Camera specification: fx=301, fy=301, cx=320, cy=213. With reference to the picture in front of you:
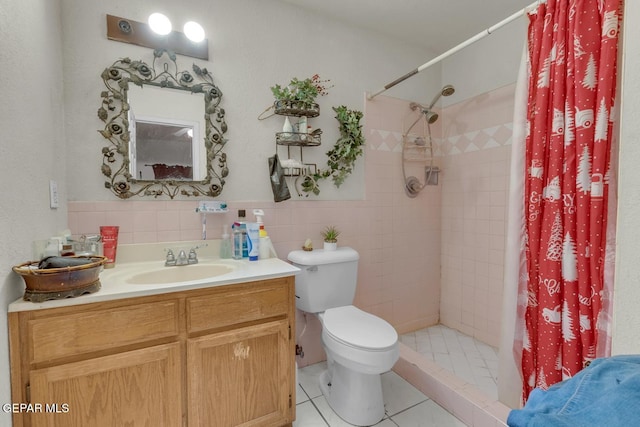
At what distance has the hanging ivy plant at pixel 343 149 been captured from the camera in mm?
2053

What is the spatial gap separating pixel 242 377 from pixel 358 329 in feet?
1.96

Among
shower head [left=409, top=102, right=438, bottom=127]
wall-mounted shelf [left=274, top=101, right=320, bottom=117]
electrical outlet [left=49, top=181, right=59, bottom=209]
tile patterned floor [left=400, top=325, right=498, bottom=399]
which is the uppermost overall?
shower head [left=409, top=102, right=438, bottom=127]

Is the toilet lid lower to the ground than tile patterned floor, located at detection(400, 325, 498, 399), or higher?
higher

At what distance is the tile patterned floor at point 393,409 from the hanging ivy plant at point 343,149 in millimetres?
1228

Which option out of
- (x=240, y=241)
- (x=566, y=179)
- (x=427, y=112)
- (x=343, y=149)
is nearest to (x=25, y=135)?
(x=240, y=241)

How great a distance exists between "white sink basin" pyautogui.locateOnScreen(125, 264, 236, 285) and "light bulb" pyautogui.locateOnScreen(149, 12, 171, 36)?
1.19 meters

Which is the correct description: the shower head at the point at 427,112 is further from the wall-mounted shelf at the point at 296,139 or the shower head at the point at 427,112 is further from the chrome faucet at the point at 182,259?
the chrome faucet at the point at 182,259

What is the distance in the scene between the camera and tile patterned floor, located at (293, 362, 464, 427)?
1.55m

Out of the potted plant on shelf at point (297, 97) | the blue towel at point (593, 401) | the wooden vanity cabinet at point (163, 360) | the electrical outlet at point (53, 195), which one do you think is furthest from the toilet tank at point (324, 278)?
the blue towel at point (593, 401)

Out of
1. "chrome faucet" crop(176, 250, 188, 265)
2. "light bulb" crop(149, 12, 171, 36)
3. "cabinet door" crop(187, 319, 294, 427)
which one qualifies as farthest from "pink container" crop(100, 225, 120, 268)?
"light bulb" crop(149, 12, 171, 36)

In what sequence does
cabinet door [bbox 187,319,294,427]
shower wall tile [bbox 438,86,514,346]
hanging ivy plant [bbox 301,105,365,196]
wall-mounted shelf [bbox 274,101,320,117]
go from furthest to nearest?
1. shower wall tile [bbox 438,86,514,346]
2. hanging ivy plant [bbox 301,105,365,196]
3. wall-mounted shelf [bbox 274,101,320,117]
4. cabinet door [bbox 187,319,294,427]

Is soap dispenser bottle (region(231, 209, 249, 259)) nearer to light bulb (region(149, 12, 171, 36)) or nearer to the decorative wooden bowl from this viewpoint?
the decorative wooden bowl

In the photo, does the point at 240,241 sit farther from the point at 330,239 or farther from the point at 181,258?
the point at 330,239

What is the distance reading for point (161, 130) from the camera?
1.60 metres
